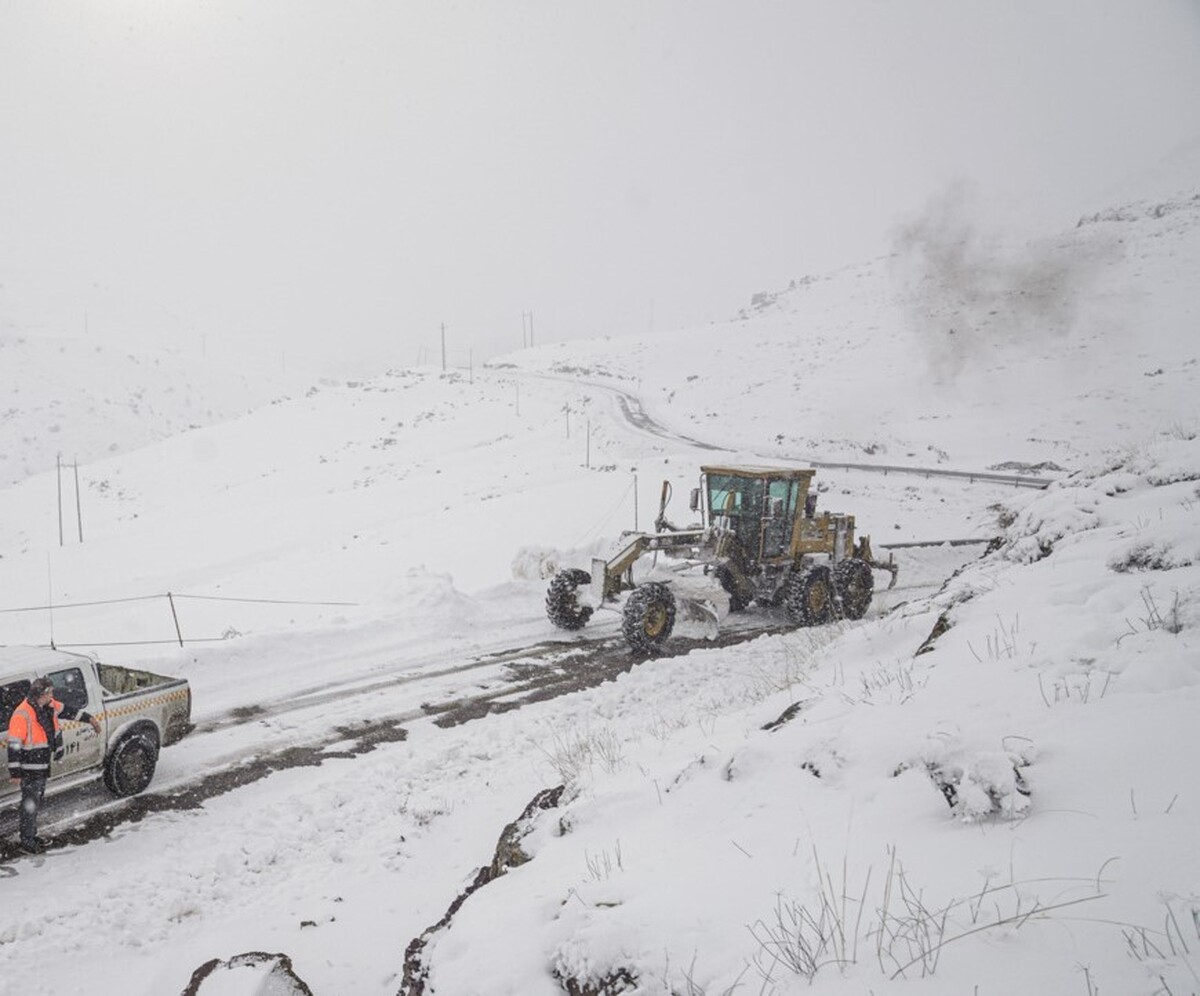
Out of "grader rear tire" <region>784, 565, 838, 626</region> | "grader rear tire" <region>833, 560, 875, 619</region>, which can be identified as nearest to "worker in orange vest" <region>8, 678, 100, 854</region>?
"grader rear tire" <region>784, 565, 838, 626</region>

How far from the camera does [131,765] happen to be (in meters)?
7.30

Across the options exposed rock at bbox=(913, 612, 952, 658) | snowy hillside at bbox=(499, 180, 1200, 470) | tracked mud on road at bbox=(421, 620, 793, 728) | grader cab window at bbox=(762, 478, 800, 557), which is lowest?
tracked mud on road at bbox=(421, 620, 793, 728)

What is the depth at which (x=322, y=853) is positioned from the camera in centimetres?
633

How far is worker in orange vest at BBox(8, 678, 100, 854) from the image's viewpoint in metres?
6.19

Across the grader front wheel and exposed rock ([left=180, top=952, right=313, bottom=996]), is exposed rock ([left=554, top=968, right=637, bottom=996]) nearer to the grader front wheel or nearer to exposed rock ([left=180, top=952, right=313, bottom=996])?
exposed rock ([left=180, top=952, right=313, bottom=996])

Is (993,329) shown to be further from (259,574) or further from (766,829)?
(766,829)

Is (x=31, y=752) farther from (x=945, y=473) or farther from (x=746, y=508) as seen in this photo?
(x=945, y=473)

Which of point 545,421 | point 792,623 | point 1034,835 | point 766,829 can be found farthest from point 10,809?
point 545,421

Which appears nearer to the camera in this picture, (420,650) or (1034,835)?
(1034,835)

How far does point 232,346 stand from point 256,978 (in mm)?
130114

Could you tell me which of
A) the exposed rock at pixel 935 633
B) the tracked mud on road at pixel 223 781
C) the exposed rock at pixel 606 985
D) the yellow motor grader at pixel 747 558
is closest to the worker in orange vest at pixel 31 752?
the tracked mud on road at pixel 223 781

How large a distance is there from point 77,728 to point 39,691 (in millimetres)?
779

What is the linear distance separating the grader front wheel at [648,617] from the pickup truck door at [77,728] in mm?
6948

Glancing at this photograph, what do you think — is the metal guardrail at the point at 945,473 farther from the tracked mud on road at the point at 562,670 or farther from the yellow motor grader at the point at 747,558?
the tracked mud on road at the point at 562,670
